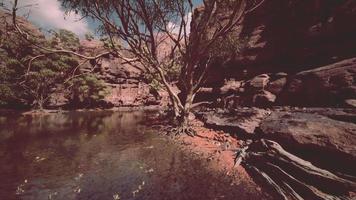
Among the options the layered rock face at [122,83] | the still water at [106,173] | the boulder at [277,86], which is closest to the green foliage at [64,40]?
the layered rock face at [122,83]

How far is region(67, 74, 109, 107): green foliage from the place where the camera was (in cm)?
4555

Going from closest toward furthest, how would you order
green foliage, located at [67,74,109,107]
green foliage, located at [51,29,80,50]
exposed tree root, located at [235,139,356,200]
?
exposed tree root, located at [235,139,356,200]
green foliage, located at [51,29,80,50]
green foliage, located at [67,74,109,107]

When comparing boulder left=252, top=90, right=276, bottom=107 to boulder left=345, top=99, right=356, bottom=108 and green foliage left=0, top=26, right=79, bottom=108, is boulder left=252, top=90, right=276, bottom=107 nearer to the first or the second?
boulder left=345, top=99, right=356, bottom=108

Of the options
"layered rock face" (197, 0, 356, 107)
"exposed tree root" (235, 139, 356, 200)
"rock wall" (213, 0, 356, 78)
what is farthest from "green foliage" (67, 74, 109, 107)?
"exposed tree root" (235, 139, 356, 200)

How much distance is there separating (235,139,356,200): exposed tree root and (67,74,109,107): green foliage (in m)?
42.1

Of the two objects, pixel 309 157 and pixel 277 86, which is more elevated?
pixel 277 86

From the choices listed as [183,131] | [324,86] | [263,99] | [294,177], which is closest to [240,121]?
[183,131]

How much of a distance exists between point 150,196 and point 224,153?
18.2ft

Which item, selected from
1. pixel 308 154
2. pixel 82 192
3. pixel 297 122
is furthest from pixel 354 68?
pixel 82 192

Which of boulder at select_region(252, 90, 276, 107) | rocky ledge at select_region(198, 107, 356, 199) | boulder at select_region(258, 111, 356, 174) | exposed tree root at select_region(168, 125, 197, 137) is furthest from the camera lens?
boulder at select_region(252, 90, 276, 107)

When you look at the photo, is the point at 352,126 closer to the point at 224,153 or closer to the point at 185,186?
the point at 224,153

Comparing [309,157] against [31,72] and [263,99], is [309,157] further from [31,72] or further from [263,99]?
[31,72]

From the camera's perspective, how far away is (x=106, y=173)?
903 cm

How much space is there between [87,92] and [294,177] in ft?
150
